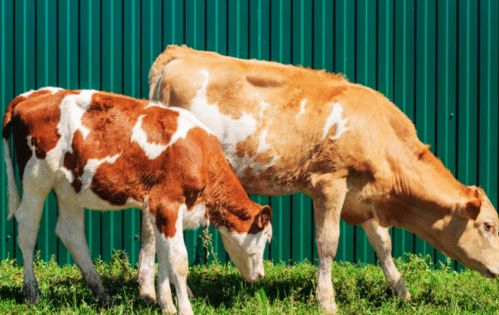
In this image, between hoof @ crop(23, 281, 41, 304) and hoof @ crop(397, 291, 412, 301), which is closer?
hoof @ crop(23, 281, 41, 304)

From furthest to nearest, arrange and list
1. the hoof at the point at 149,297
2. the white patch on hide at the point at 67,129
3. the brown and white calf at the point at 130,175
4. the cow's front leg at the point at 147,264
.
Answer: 1. the cow's front leg at the point at 147,264
2. the hoof at the point at 149,297
3. the white patch on hide at the point at 67,129
4. the brown and white calf at the point at 130,175

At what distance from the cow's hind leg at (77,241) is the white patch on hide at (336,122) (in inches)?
102

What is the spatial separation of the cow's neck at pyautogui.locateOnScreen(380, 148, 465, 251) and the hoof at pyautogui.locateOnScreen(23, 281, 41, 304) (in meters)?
3.58

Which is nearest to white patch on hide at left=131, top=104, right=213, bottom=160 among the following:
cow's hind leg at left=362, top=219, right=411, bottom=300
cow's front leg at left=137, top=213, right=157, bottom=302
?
cow's front leg at left=137, top=213, right=157, bottom=302

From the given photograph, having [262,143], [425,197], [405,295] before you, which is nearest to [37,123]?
[262,143]

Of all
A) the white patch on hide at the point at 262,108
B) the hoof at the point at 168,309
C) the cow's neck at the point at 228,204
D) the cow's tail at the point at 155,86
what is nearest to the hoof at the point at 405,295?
the cow's neck at the point at 228,204

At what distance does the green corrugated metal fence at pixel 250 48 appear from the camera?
11000mm

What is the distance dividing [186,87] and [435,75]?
3491 mm

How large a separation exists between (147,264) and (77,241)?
0.76m

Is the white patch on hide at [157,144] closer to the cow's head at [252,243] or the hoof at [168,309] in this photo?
the cow's head at [252,243]

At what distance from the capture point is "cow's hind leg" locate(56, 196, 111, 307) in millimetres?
8641

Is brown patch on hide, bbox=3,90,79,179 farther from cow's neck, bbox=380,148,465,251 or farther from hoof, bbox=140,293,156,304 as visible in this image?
cow's neck, bbox=380,148,465,251

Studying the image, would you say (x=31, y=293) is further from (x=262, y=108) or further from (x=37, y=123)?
(x=262, y=108)

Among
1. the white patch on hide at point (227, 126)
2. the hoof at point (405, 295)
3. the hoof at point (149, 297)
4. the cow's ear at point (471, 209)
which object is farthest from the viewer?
the hoof at point (405, 295)
